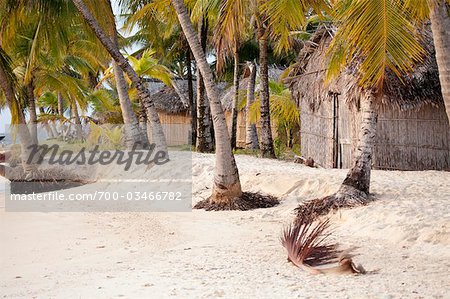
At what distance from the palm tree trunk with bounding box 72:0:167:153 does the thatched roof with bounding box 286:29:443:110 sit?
13.1ft

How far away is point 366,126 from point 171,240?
11.9 feet

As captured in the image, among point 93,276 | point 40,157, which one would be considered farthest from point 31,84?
point 93,276

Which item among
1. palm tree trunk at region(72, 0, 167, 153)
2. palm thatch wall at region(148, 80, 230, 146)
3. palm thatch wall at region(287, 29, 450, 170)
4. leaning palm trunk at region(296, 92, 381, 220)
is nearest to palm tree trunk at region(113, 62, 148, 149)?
palm tree trunk at region(72, 0, 167, 153)

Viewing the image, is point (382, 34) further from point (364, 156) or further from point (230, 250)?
point (364, 156)

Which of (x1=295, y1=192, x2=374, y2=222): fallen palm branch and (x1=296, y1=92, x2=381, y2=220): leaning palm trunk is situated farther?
(x1=296, y1=92, x2=381, y2=220): leaning palm trunk

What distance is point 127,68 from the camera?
13742 millimetres

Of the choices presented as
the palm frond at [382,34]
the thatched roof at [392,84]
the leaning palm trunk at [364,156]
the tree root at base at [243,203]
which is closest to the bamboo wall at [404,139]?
the thatched roof at [392,84]

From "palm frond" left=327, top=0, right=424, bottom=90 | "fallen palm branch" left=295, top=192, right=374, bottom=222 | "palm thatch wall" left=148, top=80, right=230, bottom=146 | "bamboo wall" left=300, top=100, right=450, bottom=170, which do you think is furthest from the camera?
"palm thatch wall" left=148, top=80, right=230, bottom=146

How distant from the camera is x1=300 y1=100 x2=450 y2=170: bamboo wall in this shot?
13.2 meters

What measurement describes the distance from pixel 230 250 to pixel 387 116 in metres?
7.64

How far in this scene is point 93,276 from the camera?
6328mm

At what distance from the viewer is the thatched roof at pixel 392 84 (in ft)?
38.5

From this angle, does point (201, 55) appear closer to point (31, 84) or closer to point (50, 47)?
point (50, 47)

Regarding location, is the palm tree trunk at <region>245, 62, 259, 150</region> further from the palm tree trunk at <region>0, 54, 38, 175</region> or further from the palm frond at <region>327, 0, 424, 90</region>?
the palm frond at <region>327, 0, 424, 90</region>
